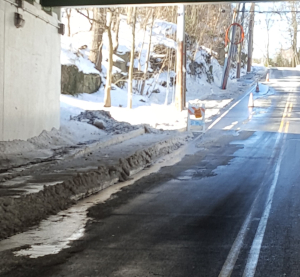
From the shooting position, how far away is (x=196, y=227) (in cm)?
709

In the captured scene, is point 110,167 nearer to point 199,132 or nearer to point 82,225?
point 82,225

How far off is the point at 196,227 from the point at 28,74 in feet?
26.9

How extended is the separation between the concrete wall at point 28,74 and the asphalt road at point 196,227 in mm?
4047

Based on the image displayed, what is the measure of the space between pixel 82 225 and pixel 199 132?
1330 cm

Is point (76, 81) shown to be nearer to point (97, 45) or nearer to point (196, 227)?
point (97, 45)

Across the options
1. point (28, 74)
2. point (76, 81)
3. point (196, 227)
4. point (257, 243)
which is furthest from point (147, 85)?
point (257, 243)

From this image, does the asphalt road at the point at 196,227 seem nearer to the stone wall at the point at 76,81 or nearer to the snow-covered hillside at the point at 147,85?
the snow-covered hillside at the point at 147,85

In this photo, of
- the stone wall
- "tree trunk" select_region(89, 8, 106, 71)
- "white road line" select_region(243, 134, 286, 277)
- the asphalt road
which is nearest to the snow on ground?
the stone wall

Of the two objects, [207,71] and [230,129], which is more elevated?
[207,71]

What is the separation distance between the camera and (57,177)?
9.66 metres

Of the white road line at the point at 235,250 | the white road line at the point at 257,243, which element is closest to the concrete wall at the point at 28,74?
the white road line at the point at 257,243

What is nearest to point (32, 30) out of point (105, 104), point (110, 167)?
point (110, 167)

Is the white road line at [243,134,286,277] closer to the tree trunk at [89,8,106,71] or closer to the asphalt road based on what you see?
the asphalt road

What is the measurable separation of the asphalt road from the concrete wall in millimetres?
4047
